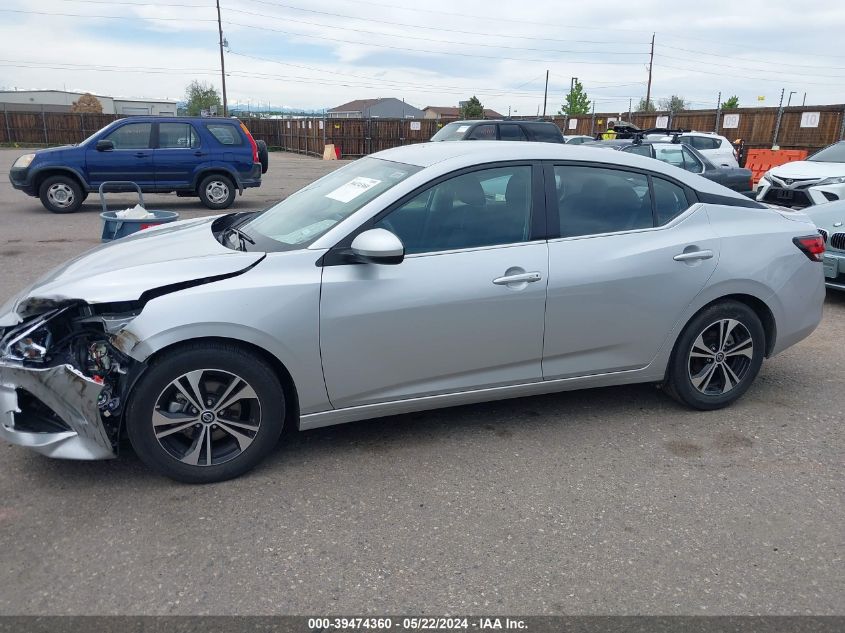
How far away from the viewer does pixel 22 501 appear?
3174mm

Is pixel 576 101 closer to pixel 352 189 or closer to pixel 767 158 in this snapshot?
pixel 767 158

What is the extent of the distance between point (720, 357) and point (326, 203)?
259 centimetres

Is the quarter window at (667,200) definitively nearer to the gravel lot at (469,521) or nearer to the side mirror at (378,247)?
the gravel lot at (469,521)

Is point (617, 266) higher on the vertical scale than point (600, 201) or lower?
lower

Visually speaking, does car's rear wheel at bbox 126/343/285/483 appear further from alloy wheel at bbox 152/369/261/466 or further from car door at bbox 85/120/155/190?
car door at bbox 85/120/155/190

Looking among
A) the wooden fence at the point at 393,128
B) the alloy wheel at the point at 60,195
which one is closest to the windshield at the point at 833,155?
the wooden fence at the point at 393,128

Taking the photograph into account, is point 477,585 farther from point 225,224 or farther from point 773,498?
point 225,224

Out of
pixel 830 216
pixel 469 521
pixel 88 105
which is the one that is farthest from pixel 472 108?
pixel 469 521

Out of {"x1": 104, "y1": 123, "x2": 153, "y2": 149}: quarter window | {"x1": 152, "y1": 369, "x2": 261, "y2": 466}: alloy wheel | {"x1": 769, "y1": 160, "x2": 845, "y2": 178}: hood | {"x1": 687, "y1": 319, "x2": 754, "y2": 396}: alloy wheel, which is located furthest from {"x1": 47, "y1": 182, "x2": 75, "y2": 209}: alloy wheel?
{"x1": 769, "y1": 160, "x2": 845, "y2": 178}: hood

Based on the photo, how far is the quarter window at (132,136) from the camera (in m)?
12.9

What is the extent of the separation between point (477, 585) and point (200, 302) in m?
1.74

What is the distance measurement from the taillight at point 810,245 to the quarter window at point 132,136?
11.9 m

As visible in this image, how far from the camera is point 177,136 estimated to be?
13.2 meters

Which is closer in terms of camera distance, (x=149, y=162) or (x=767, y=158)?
(x=149, y=162)
